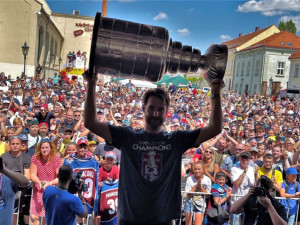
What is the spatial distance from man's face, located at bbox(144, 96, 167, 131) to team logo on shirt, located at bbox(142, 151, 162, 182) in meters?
0.18

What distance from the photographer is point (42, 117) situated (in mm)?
9328

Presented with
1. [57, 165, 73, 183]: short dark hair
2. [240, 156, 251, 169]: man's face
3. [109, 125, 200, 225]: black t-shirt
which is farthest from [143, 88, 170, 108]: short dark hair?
[240, 156, 251, 169]: man's face

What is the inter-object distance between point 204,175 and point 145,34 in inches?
166

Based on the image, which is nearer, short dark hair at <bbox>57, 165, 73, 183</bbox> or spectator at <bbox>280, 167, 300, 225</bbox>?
short dark hair at <bbox>57, 165, 73, 183</bbox>

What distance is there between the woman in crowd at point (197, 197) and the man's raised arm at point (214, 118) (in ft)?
11.3

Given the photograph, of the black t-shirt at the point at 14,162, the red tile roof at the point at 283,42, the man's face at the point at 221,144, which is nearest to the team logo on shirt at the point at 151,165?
the black t-shirt at the point at 14,162

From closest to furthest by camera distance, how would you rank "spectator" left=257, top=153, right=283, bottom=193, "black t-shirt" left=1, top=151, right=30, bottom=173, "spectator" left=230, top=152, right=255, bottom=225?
1. "black t-shirt" left=1, top=151, right=30, bottom=173
2. "spectator" left=230, top=152, right=255, bottom=225
3. "spectator" left=257, top=153, right=283, bottom=193

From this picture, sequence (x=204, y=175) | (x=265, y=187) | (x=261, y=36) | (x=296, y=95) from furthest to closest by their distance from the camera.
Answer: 1. (x=261, y=36)
2. (x=296, y=95)
3. (x=204, y=175)
4. (x=265, y=187)

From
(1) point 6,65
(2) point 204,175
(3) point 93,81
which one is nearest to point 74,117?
(2) point 204,175

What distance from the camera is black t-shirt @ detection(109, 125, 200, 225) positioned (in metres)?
2.07

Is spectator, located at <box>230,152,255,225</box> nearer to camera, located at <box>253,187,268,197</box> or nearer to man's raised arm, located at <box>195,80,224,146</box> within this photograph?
camera, located at <box>253,187,268,197</box>

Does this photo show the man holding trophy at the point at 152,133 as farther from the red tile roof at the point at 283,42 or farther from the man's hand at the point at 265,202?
the red tile roof at the point at 283,42

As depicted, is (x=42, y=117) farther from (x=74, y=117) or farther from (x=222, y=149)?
(x=222, y=149)

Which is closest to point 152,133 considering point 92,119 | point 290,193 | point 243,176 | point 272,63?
point 92,119
